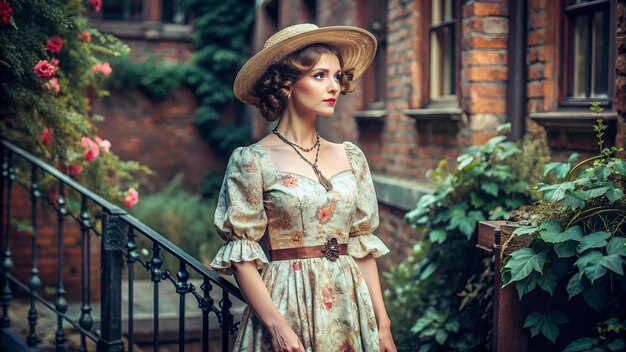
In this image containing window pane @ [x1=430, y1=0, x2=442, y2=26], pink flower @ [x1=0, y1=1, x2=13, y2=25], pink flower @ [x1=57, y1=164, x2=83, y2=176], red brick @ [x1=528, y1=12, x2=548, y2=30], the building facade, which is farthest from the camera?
window pane @ [x1=430, y1=0, x2=442, y2=26]

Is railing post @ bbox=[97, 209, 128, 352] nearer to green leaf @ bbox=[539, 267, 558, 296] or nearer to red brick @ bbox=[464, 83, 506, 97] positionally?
green leaf @ bbox=[539, 267, 558, 296]

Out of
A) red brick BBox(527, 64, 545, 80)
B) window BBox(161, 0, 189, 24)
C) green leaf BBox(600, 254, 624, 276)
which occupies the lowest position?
green leaf BBox(600, 254, 624, 276)

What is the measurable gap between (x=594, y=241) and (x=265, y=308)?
1.12m

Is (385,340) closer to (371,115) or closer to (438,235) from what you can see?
(438,235)

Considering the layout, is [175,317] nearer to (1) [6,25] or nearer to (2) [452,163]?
(2) [452,163]

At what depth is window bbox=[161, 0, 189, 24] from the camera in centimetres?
1358

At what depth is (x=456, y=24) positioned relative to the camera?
5.48 metres

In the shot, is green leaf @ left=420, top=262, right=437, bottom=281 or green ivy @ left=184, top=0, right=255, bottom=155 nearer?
green leaf @ left=420, top=262, right=437, bottom=281

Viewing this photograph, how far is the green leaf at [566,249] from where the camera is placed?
2.66 m

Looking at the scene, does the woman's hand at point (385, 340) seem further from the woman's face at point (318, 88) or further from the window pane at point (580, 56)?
the window pane at point (580, 56)

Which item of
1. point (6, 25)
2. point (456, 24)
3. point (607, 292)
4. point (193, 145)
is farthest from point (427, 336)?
point (193, 145)

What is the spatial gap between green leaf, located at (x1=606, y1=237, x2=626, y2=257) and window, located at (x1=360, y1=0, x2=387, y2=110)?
4676mm

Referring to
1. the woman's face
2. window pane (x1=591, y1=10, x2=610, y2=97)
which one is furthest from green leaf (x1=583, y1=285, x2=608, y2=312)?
window pane (x1=591, y1=10, x2=610, y2=97)

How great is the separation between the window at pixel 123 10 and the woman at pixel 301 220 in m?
11.1
